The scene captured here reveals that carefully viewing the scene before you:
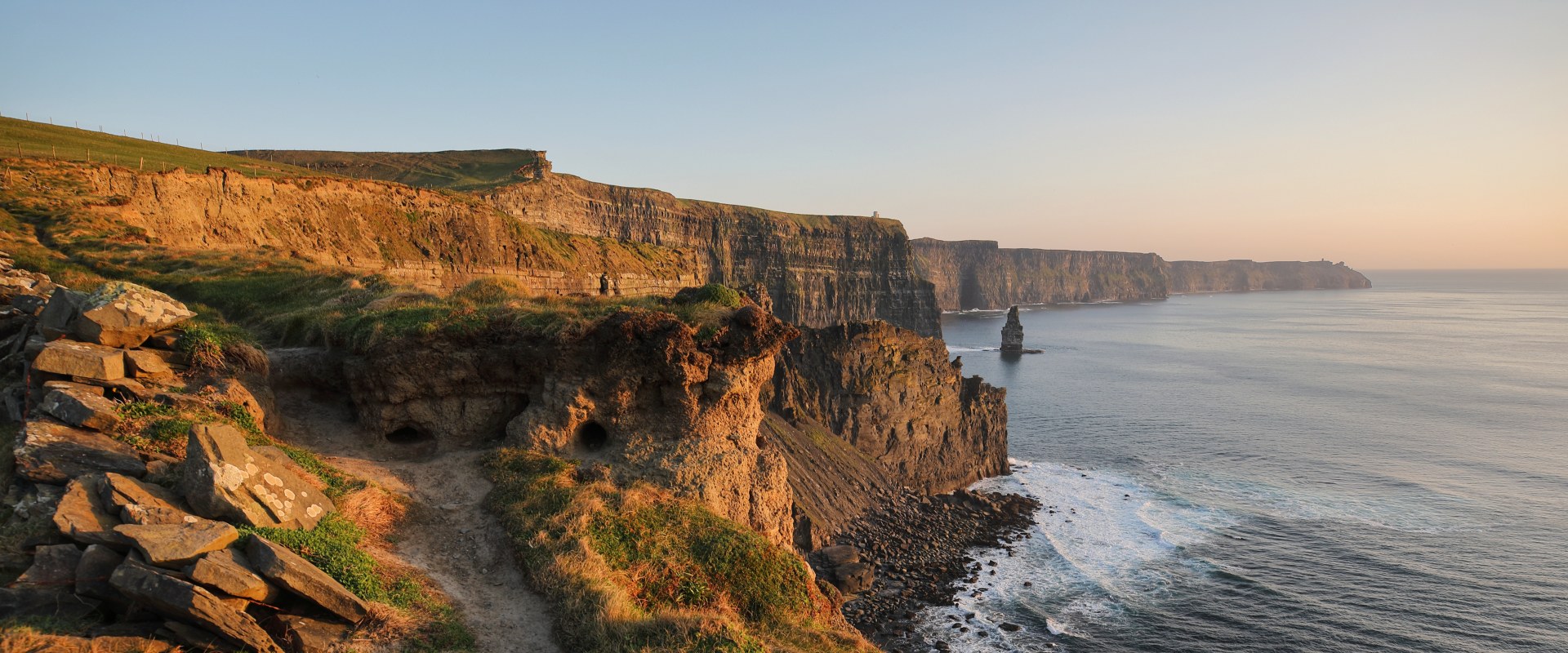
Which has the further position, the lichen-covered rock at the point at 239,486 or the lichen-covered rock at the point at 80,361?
the lichen-covered rock at the point at 80,361

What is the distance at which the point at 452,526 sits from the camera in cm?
1328

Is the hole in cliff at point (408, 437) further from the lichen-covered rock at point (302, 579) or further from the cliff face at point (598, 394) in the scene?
the lichen-covered rock at point (302, 579)

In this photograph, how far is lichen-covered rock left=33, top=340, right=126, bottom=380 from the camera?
1177 cm

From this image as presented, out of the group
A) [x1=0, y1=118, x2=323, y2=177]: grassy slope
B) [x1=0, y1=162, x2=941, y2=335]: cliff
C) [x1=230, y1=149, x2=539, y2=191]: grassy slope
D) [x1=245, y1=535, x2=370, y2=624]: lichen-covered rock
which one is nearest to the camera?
[x1=245, y1=535, x2=370, y2=624]: lichen-covered rock

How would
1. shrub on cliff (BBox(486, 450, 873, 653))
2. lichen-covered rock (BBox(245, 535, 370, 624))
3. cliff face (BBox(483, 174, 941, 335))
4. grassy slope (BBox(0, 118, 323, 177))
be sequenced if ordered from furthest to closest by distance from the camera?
1. cliff face (BBox(483, 174, 941, 335))
2. grassy slope (BBox(0, 118, 323, 177))
3. shrub on cliff (BBox(486, 450, 873, 653))
4. lichen-covered rock (BBox(245, 535, 370, 624))

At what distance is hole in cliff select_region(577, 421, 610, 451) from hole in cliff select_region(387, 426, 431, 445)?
3631 mm

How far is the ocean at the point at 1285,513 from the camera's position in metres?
30.1

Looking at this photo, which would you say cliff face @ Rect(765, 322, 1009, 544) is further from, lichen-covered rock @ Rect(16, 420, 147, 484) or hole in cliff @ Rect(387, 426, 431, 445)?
lichen-covered rock @ Rect(16, 420, 147, 484)

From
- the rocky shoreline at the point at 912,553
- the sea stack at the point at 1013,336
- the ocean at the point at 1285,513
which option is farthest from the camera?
the sea stack at the point at 1013,336

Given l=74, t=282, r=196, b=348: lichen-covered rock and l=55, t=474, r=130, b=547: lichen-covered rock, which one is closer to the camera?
l=55, t=474, r=130, b=547: lichen-covered rock

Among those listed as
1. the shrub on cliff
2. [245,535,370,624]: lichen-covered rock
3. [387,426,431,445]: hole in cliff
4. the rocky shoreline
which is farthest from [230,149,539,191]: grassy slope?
[245,535,370,624]: lichen-covered rock

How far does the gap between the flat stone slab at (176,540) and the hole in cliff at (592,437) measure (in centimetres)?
957

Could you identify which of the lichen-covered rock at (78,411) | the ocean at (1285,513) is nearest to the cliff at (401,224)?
the lichen-covered rock at (78,411)

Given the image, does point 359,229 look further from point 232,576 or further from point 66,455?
point 232,576
